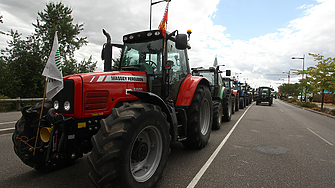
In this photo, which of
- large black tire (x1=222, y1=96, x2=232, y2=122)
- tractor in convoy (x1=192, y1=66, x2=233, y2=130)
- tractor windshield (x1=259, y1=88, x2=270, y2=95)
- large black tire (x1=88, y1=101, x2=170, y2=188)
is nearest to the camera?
large black tire (x1=88, y1=101, x2=170, y2=188)

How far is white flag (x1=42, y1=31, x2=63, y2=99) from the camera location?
261 centimetres

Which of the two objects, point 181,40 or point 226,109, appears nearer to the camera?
point 181,40

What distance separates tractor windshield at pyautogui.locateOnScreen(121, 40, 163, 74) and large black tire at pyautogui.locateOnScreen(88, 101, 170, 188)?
4.39 feet

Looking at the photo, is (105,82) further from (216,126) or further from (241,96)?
(241,96)

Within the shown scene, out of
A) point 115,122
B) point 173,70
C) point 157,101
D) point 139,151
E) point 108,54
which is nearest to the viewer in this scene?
point 115,122

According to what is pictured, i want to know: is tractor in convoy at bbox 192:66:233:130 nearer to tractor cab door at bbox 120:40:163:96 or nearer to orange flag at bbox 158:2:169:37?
orange flag at bbox 158:2:169:37

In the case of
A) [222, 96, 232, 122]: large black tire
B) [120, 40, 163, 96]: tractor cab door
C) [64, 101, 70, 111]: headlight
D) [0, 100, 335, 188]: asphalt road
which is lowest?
[0, 100, 335, 188]: asphalt road

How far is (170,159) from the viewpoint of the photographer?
156 inches

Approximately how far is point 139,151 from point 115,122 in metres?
0.58

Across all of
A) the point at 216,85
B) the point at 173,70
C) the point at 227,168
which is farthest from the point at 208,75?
the point at 227,168

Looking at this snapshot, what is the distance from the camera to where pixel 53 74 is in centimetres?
263

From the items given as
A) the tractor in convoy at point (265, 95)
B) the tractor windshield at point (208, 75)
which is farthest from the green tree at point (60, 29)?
the tractor in convoy at point (265, 95)

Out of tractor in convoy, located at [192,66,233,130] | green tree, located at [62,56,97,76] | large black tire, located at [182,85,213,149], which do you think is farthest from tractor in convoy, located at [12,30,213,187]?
green tree, located at [62,56,97,76]

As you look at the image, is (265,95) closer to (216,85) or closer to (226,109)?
(226,109)
